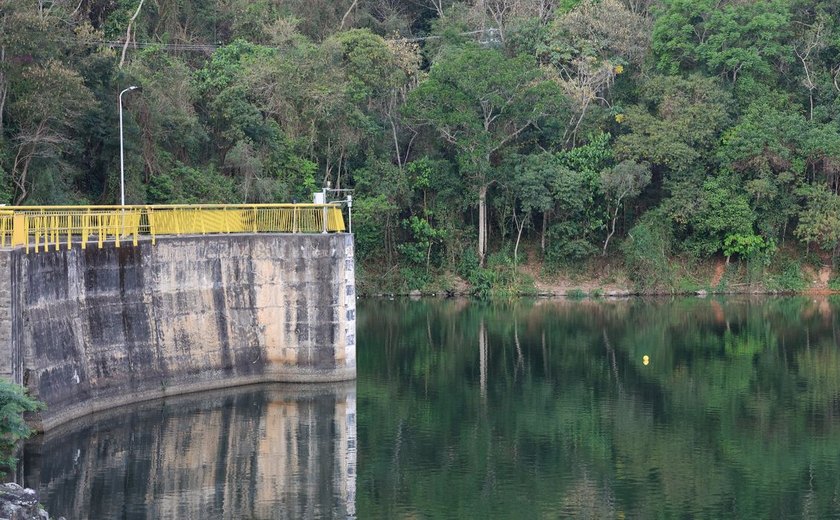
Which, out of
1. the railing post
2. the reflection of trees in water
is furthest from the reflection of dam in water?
the railing post

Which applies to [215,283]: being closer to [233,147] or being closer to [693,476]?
[693,476]

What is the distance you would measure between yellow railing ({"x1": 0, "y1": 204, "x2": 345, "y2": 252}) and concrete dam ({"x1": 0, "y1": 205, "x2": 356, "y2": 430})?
225 millimetres

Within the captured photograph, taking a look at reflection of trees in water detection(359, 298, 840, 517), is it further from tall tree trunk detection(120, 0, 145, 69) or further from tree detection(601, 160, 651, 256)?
tall tree trunk detection(120, 0, 145, 69)

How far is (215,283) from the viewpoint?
4688 cm

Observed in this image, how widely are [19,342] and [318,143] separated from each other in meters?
40.0

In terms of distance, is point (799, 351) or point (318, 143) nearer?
point (799, 351)

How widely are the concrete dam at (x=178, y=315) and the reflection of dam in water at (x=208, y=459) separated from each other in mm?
1019

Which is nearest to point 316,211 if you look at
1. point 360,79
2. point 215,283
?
point 215,283

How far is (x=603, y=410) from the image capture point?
44938 mm

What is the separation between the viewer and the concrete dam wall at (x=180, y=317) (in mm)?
39969

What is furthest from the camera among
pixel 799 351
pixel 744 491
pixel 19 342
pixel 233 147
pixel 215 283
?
pixel 233 147

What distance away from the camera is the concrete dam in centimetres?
3991

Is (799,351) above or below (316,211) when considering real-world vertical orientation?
below

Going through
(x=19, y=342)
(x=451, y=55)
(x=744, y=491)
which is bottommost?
(x=744, y=491)
